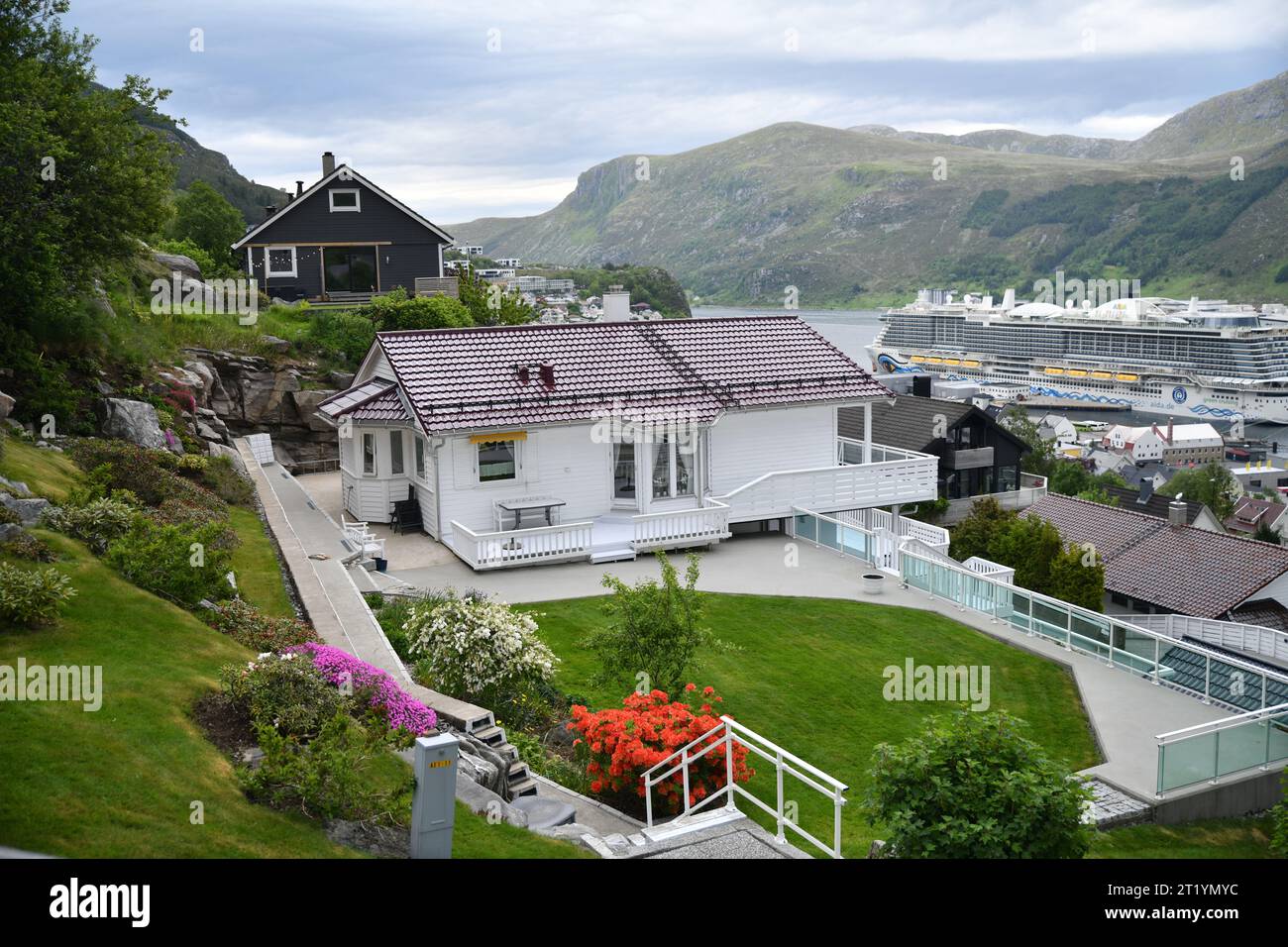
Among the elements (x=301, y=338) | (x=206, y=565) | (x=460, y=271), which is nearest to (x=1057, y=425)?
(x=460, y=271)

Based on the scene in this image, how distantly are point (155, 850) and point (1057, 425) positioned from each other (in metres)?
134

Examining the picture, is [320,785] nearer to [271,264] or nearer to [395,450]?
[395,450]

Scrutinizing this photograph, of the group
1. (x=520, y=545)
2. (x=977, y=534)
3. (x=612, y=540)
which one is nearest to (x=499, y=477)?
(x=520, y=545)

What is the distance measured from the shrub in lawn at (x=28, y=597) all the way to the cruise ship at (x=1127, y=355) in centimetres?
17281

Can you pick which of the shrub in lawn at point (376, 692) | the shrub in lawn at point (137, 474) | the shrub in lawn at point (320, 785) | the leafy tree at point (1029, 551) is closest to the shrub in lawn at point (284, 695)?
the shrub in lawn at point (376, 692)

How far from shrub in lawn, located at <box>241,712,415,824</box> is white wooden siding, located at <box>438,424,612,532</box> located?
13.8 m

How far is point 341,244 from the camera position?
4516cm

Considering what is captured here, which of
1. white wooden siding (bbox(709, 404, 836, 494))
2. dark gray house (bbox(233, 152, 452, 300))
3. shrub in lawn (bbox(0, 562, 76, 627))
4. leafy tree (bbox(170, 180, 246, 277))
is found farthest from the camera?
leafy tree (bbox(170, 180, 246, 277))

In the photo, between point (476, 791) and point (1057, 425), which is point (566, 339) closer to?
point (476, 791)

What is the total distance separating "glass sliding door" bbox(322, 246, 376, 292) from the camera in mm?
45469

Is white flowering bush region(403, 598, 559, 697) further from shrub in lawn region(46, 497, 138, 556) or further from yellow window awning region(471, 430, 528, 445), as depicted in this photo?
yellow window awning region(471, 430, 528, 445)

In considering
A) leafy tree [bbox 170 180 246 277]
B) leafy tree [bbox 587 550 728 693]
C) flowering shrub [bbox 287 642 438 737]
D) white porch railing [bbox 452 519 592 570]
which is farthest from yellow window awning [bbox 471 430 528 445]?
leafy tree [bbox 170 180 246 277]

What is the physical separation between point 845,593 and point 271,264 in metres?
32.0

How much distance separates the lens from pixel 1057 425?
5128 inches
